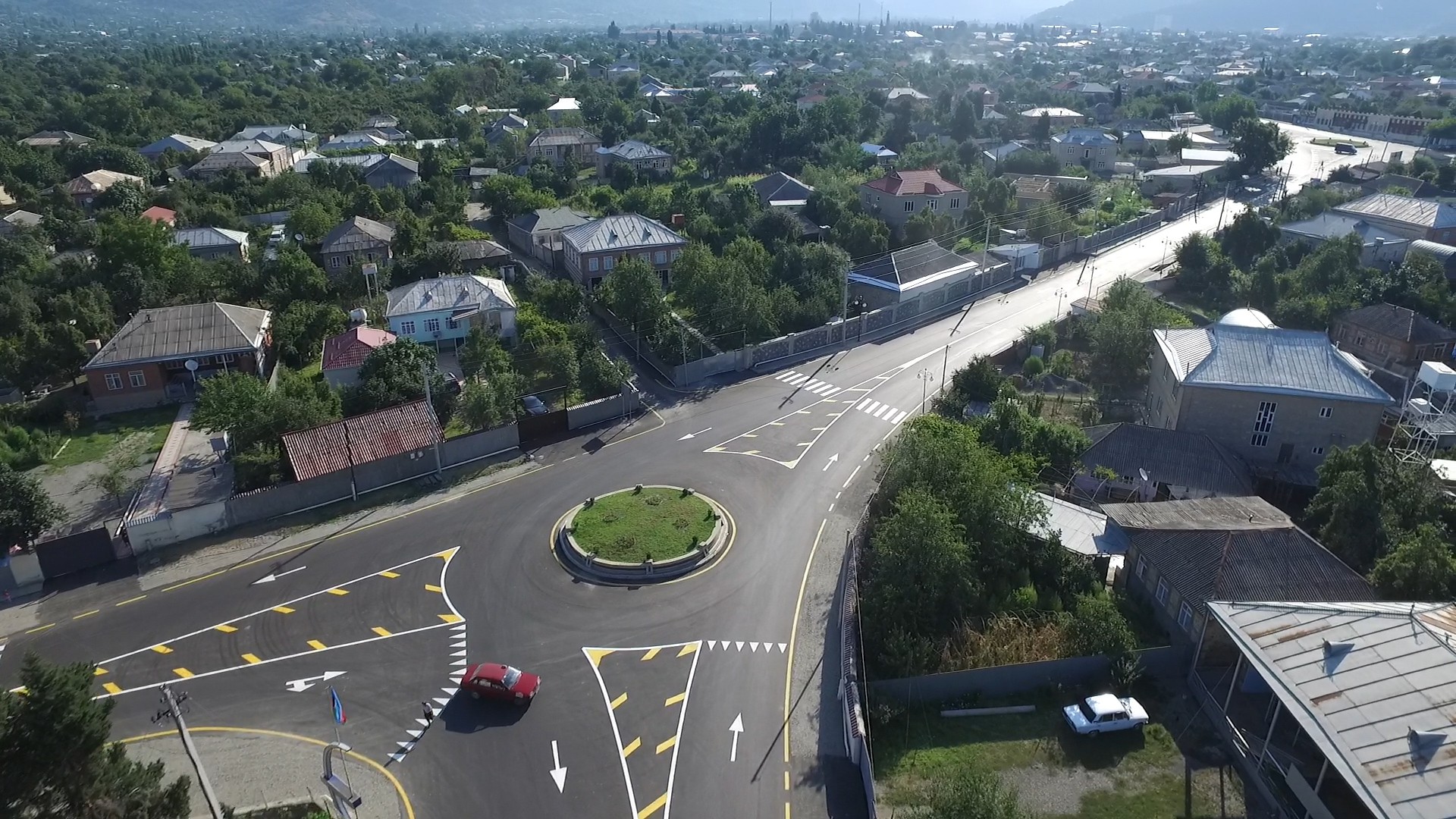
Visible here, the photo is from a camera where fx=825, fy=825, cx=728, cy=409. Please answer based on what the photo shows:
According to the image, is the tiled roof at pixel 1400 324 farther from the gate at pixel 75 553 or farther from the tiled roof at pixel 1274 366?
the gate at pixel 75 553

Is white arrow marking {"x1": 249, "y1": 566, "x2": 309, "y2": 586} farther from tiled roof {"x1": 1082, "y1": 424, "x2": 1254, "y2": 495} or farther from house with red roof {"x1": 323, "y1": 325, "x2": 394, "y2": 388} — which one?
tiled roof {"x1": 1082, "y1": 424, "x2": 1254, "y2": 495}

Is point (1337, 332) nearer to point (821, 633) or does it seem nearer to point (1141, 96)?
point (821, 633)

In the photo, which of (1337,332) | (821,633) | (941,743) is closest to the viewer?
(941,743)

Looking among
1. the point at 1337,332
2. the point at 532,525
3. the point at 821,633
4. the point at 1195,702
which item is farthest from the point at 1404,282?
the point at 532,525

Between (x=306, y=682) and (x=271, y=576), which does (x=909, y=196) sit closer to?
(x=271, y=576)

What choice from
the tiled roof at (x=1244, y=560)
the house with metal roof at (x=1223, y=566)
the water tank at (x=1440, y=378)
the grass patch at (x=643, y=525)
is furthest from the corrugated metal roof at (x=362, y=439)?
the water tank at (x=1440, y=378)

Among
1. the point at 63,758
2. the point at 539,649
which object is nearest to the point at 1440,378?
the point at 539,649
